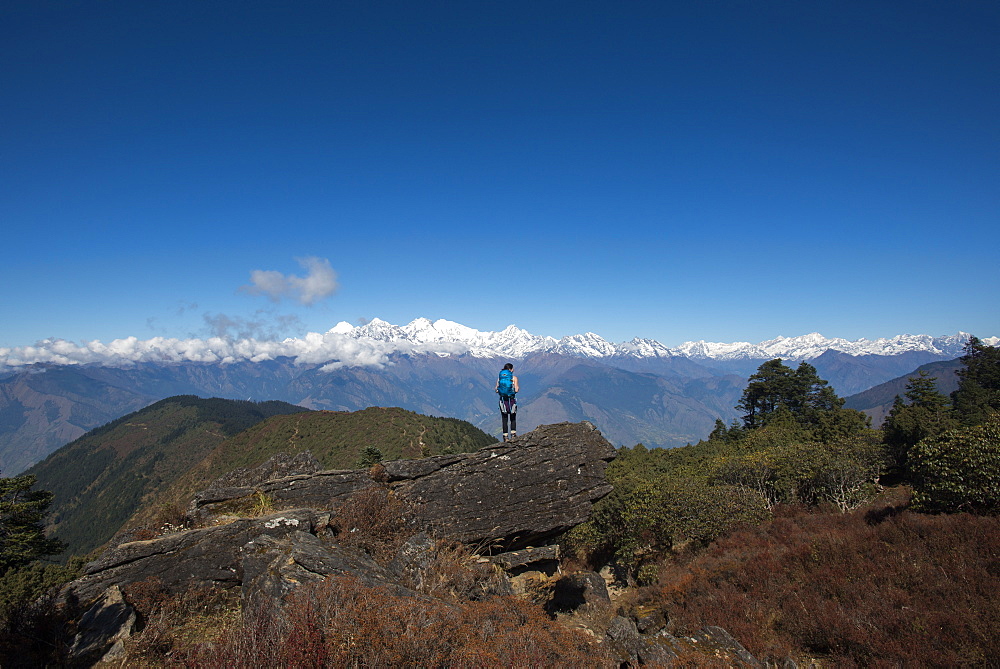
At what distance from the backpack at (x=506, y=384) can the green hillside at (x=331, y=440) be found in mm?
120269

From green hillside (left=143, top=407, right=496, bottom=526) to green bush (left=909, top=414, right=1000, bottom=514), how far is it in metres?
125

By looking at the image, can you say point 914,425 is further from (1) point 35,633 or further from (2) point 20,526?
(2) point 20,526

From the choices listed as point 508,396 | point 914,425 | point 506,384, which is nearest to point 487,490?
point 508,396

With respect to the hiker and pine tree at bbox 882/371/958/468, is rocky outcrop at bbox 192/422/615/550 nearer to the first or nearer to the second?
the hiker

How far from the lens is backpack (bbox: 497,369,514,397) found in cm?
1636

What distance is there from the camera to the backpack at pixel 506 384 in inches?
644

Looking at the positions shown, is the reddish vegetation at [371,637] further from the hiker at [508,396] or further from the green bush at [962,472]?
the green bush at [962,472]

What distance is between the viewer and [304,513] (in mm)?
11242

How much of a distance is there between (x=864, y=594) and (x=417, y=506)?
12865 mm

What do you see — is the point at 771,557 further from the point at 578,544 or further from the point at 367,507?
the point at 367,507

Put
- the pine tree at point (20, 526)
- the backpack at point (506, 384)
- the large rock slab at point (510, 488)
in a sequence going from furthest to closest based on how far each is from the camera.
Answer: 1. the pine tree at point (20, 526)
2. the backpack at point (506, 384)
3. the large rock slab at point (510, 488)

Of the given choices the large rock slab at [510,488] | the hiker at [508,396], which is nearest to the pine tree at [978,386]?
the large rock slab at [510,488]

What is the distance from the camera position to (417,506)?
41.7 ft

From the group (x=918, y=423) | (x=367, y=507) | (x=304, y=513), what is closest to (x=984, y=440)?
(x=367, y=507)
